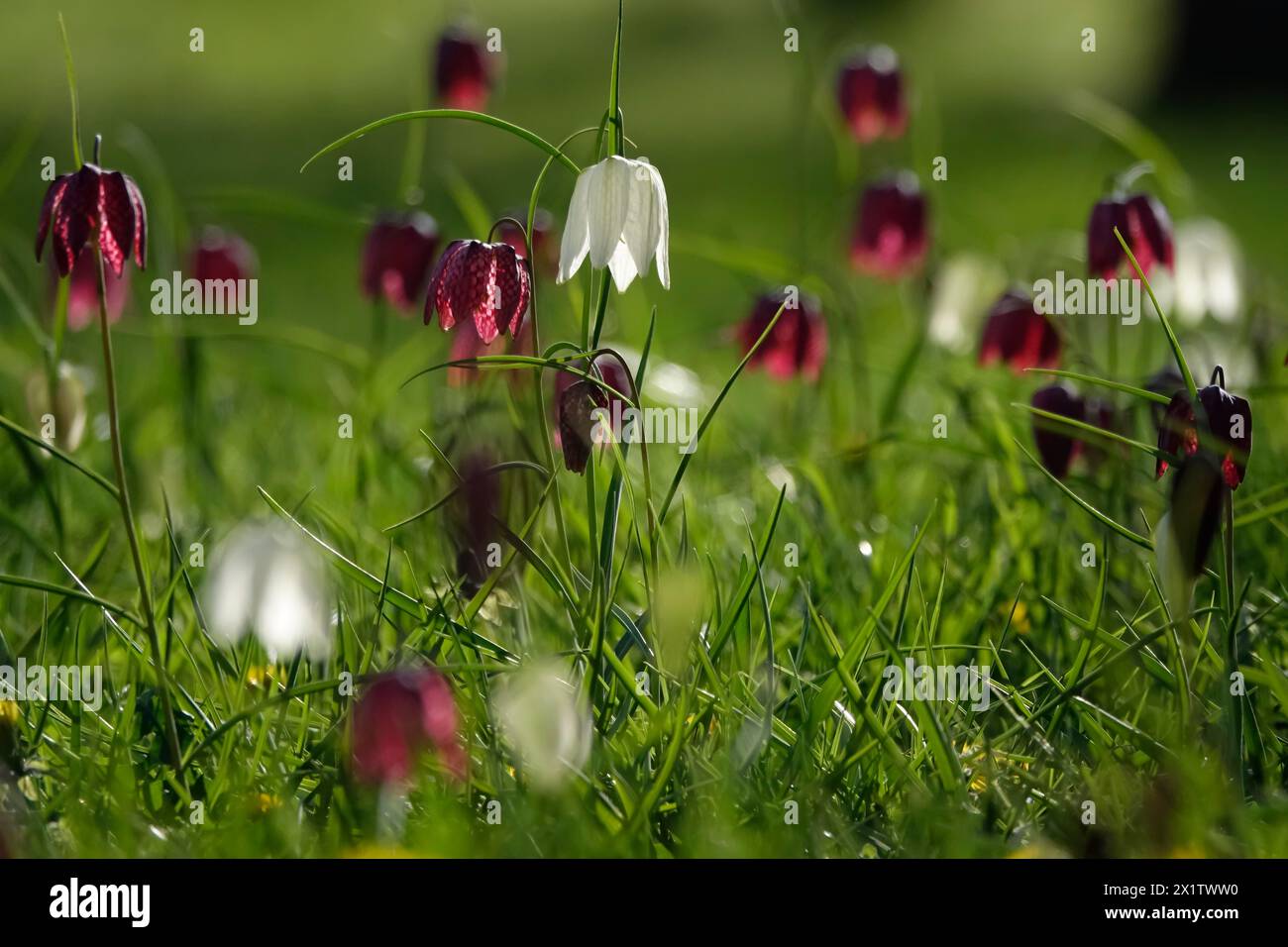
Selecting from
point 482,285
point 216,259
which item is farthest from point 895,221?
point 482,285

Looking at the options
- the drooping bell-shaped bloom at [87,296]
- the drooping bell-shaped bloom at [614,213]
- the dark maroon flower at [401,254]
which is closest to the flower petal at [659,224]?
the drooping bell-shaped bloom at [614,213]

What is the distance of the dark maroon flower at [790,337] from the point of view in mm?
1690

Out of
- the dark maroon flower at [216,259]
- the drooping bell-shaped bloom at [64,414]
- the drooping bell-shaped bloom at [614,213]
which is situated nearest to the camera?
the drooping bell-shaped bloom at [614,213]

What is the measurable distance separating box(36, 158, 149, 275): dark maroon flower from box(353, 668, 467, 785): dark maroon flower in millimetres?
378

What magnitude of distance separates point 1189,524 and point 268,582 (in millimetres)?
634

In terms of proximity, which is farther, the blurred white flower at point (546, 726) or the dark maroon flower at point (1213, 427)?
the dark maroon flower at point (1213, 427)

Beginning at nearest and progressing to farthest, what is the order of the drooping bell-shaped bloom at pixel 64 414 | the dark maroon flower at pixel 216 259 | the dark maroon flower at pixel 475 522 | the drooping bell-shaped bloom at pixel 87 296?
the dark maroon flower at pixel 475 522
the drooping bell-shaped bloom at pixel 64 414
the drooping bell-shaped bloom at pixel 87 296
the dark maroon flower at pixel 216 259

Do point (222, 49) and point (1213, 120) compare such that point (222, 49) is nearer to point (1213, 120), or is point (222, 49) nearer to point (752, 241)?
point (752, 241)

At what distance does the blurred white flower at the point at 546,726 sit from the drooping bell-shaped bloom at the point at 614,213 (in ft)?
0.96

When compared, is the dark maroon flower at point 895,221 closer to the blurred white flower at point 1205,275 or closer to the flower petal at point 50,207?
the blurred white flower at point 1205,275

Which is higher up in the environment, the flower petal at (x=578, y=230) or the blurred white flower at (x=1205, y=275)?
the blurred white flower at (x=1205, y=275)

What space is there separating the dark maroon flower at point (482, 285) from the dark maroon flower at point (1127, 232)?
600mm

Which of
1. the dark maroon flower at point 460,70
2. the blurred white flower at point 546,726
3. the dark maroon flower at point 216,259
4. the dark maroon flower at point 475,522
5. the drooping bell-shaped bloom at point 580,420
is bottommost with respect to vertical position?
the blurred white flower at point 546,726

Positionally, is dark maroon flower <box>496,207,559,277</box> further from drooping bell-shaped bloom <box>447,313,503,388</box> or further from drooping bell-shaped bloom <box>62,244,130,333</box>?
drooping bell-shaped bloom <box>62,244,130,333</box>
